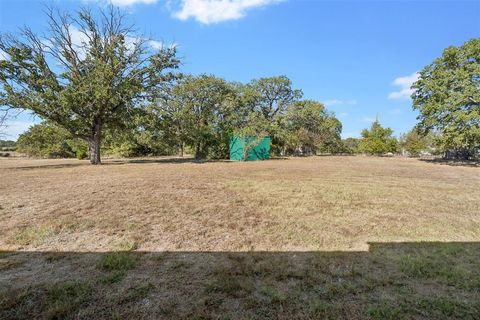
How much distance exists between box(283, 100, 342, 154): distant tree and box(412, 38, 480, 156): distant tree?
13891 millimetres

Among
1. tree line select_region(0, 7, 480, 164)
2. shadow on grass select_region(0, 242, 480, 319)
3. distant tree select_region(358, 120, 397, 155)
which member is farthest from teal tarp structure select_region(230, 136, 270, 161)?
distant tree select_region(358, 120, 397, 155)

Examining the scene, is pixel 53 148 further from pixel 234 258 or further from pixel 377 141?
pixel 377 141

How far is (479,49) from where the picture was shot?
19188 mm

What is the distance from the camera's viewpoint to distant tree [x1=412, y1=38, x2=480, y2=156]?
1839cm

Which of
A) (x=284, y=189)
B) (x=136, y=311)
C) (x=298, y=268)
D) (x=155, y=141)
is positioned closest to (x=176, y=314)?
(x=136, y=311)

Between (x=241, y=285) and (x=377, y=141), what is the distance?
1916 inches

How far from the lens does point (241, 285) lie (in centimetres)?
253

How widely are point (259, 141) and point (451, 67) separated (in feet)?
54.9

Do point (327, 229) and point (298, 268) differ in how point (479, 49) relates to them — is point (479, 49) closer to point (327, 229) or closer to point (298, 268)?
point (327, 229)

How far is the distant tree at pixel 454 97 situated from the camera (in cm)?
1839

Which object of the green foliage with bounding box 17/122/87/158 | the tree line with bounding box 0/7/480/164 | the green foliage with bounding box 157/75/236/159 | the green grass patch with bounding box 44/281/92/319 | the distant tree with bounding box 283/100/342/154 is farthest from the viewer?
the distant tree with bounding box 283/100/342/154

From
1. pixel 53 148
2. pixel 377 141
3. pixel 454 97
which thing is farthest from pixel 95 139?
pixel 377 141

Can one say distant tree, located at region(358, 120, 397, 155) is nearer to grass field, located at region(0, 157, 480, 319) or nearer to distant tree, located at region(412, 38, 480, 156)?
distant tree, located at region(412, 38, 480, 156)

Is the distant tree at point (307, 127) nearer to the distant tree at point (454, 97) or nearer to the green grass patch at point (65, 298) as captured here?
the distant tree at point (454, 97)
